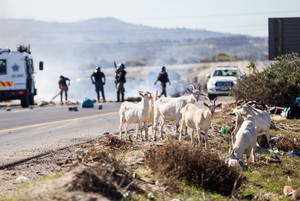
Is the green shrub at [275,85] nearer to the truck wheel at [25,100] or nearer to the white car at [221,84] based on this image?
the white car at [221,84]

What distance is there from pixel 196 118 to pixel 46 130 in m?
7.61

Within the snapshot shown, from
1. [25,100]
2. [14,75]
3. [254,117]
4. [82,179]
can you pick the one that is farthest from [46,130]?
[25,100]

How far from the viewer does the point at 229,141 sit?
69.8 ft

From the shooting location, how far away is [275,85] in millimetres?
29938

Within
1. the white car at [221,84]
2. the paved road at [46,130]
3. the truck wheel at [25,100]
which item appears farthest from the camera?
the white car at [221,84]

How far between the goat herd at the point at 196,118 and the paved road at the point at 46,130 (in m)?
1.86

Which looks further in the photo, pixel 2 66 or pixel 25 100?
pixel 25 100

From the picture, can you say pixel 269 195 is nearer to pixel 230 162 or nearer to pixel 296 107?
pixel 230 162

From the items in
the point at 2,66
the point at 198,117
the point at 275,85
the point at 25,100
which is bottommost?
the point at 25,100

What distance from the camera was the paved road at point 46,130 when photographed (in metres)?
19.5

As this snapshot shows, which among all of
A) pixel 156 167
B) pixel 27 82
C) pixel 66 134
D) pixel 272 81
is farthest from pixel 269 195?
pixel 27 82

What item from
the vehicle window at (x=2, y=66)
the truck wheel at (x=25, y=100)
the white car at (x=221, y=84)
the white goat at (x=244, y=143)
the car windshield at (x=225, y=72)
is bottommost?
the truck wheel at (x=25, y=100)

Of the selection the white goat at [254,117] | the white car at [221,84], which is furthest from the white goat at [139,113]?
the white car at [221,84]

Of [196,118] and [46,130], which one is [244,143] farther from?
[46,130]
